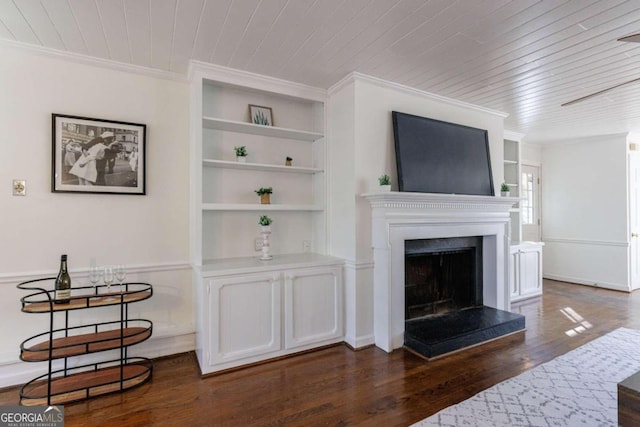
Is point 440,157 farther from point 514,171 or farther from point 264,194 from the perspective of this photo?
point 514,171

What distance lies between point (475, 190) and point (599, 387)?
211 cm

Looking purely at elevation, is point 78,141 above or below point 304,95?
below

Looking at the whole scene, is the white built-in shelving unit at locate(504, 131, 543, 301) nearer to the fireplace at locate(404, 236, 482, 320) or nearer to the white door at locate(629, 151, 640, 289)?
the fireplace at locate(404, 236, 482, 320)

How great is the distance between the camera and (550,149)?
6.18 meters

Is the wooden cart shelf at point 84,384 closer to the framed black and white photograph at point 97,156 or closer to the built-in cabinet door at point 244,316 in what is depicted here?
the built-in cabinet door at point 244,316

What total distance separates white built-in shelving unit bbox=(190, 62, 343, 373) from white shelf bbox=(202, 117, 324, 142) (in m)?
0.01

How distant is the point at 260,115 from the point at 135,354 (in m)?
2.51

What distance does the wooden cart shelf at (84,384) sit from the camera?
2.19 m

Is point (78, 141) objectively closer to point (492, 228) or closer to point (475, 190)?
point (475, 190)

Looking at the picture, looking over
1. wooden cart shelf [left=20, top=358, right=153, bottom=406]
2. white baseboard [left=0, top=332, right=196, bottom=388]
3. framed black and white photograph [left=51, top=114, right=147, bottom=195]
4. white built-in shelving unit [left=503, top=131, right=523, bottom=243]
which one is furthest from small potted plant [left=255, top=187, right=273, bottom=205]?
white built-in shelving unit [left=503, top=131, right=523, bottom=243]

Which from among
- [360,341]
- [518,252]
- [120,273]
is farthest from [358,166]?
[518,252]

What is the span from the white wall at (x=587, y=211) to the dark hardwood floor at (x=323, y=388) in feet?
9.63

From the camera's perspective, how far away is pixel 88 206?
8.87 ft

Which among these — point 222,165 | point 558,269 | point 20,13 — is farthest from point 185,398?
point 558,269
